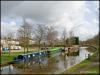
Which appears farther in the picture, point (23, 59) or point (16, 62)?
point (23, 59)

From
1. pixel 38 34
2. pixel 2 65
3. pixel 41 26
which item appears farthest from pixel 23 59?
pixel 41 26

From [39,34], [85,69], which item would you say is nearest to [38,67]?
[85,69]

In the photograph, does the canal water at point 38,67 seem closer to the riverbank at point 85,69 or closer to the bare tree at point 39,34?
the riverbank at point 85,69

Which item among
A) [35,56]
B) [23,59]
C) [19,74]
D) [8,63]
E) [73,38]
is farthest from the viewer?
[73,38]

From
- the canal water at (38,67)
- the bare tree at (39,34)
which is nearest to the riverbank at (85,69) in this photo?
the canal water at (38,67)

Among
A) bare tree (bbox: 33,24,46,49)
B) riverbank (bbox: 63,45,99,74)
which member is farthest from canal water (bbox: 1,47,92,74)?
bare tree (bbox: 33,24,46,49)

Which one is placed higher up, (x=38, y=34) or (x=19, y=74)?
(x=38, y=34)

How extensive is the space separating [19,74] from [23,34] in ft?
123

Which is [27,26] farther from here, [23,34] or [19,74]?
[19,74]

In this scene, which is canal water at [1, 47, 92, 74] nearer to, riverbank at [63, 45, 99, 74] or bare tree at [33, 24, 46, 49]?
riverbank at [63, 45, 99, 74]

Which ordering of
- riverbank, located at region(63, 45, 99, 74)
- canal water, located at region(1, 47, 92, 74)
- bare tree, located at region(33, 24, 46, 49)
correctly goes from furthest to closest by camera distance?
bare tree, located at region(33, 24, 46, 49), canal water, located at region(1, 47, 92, 74), riverbank, located at region(63, 45, 99, 74)

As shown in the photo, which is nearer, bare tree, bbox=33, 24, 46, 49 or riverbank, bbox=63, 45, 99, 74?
riverbank, bbox=63, 45, 99, 74

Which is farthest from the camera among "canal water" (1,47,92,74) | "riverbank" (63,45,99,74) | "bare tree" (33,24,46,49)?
"bare tree" (33,24,46,49)

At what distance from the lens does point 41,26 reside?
95.1 metres
